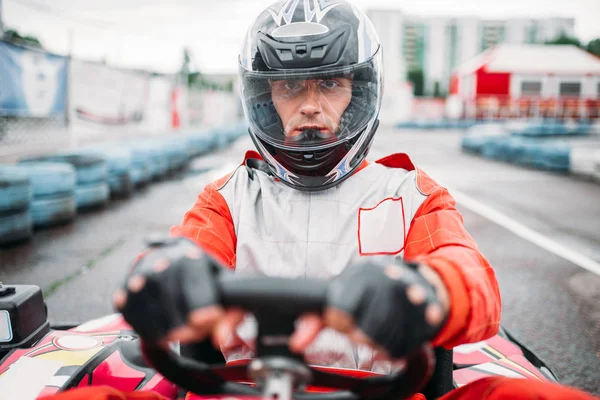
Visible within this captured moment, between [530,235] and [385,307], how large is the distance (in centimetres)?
456

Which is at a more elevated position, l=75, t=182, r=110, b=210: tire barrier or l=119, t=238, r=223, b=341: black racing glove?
l=119, t=238, r=223, b=341: black racing glove

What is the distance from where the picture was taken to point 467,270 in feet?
3.40

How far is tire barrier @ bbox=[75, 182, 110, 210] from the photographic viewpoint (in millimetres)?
5855

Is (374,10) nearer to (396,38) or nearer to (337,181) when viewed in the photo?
(396,38)

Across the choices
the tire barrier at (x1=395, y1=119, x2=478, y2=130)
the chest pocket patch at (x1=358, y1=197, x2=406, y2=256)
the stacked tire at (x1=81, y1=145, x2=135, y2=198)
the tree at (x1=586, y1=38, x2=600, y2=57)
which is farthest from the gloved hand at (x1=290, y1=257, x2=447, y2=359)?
the tree at (x1=586, y1=38, x2=600, y2=57)

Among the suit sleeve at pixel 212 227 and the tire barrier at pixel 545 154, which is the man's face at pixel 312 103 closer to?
the suit sleeve at pixel 212 227

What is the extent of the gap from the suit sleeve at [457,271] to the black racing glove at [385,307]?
0.13 metres

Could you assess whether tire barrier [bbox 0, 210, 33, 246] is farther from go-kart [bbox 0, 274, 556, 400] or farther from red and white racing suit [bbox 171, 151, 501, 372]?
red and white racing suit [bbox 171, 151, 501, 372]

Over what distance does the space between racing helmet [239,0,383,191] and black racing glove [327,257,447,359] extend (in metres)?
0.74

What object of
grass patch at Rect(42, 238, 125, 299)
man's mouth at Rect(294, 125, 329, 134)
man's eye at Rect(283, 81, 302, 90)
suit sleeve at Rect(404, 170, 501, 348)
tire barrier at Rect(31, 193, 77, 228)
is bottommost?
grass patch at Rect(42, 238, 125, 299)

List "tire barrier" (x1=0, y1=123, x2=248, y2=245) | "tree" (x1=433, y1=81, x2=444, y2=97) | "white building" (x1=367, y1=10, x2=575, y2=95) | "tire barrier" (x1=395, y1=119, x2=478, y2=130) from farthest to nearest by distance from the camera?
"white building" (x1=367, y1=10, x2=575, y2=95) → "tree" (x1=433, y1=81, x2=444, y2=97) → "tire barrier" (x1=395, y1=119, x2=478, y2=130) → "tire barrier" (x1=0, y1=123, x2=248, y2=245)

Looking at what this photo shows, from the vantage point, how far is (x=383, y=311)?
81 cm

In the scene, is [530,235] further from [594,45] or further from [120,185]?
[594,45]

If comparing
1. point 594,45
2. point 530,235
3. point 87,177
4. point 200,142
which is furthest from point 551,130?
point 594,45
